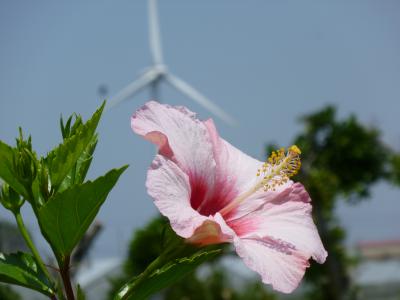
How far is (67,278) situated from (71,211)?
10cm

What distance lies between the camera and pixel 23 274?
82 centimetres

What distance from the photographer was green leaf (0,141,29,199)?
31.0 inches

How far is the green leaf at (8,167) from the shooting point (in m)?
0.79

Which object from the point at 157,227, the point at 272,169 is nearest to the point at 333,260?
the point at 157,227

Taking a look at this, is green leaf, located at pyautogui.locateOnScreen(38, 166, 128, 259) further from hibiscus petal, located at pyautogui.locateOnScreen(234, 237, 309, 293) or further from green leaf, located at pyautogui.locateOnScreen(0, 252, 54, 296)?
hibiscus petal, located at pyautogui.locateOnScreen(234, 237, 309, 293)

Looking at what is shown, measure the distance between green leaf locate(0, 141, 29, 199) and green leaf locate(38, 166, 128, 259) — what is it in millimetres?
58

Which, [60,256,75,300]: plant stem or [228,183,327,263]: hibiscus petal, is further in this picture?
[228,183,327,263]: hibiscus petal

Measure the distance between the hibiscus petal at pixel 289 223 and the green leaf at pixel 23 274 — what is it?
0.31 meters

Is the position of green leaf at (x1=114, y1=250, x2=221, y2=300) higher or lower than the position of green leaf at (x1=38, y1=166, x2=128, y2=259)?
lower

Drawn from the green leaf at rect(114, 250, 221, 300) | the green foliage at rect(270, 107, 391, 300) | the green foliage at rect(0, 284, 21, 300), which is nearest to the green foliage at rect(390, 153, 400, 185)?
the green foliage at rect(270, 107, 391, 300)

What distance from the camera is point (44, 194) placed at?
0.83m

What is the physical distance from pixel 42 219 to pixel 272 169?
43 centimetres

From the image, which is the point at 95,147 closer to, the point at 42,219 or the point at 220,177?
the point at 42,219

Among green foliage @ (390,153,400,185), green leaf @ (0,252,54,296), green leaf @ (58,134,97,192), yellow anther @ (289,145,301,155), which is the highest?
green foliage @ (390,153,400,185)
